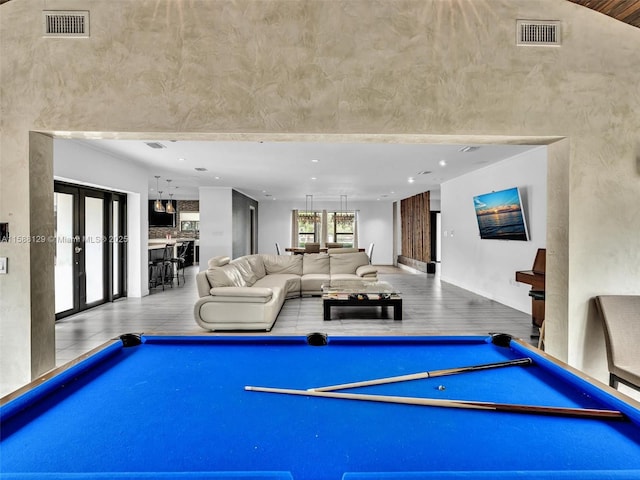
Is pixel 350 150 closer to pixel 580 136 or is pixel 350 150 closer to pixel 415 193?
pixel 580 136

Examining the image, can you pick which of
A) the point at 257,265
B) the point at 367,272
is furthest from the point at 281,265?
the point at 367,272

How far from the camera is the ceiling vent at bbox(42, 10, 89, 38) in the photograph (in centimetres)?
246

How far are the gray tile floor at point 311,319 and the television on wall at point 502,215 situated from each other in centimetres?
127

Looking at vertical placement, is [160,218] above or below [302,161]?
below

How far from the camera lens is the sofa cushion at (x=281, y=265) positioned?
716 centimetres

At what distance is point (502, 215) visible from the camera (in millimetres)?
5855

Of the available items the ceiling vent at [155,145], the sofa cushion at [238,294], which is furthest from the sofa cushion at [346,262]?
the ceiling vent at [155,145]

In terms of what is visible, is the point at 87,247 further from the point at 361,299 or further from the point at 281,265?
the point at 361,299

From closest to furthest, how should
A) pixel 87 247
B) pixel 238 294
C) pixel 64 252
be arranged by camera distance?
pixel 238 294 → pixel 64 252 → pixel 87 247

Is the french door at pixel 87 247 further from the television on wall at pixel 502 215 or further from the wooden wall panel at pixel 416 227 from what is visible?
the wooden wall panel at pixel 416 227

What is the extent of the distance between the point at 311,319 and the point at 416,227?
7.42 metres

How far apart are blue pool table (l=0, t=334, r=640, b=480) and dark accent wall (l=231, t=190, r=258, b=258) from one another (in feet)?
28.1

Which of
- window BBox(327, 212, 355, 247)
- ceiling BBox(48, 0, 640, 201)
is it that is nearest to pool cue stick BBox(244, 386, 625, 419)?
ceiling BBox(48, 0, 640, 201)

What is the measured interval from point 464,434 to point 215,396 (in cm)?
89
